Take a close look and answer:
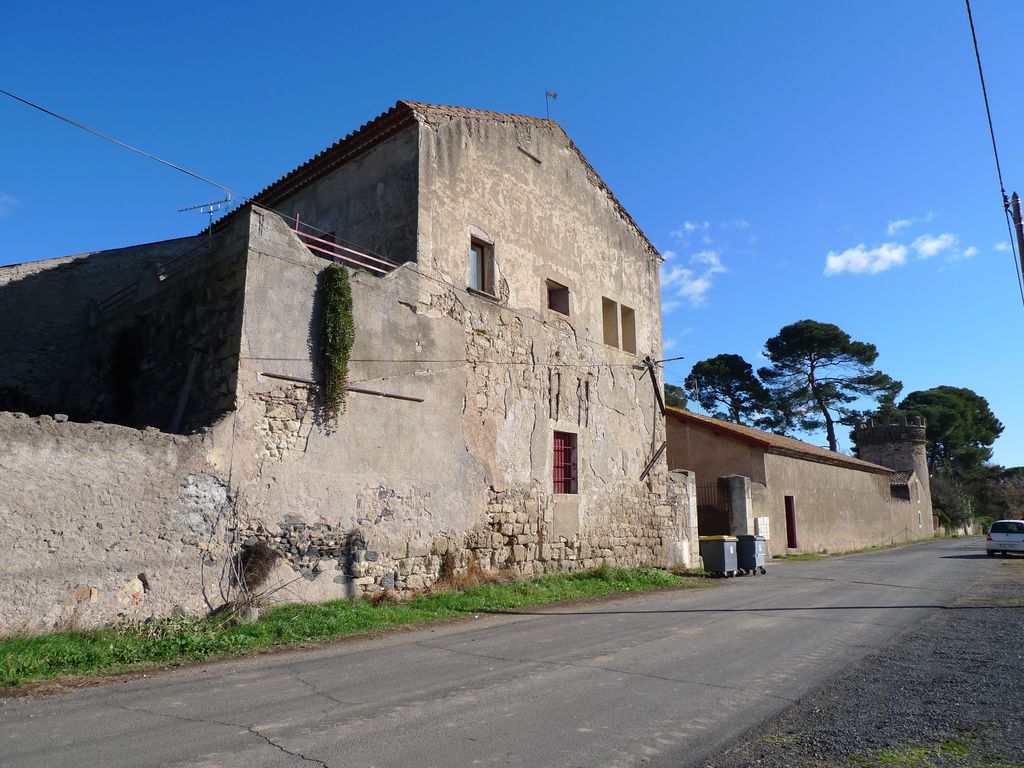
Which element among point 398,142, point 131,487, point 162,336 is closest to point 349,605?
point 131,487

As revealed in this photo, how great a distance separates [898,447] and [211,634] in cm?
4923

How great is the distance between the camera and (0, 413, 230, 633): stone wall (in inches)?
293

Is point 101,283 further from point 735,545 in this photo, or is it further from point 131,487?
point 735,545

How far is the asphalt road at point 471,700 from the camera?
432cm

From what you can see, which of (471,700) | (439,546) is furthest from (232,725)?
(439,546)

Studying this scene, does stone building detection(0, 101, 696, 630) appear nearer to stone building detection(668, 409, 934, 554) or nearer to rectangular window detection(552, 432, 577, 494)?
rectangular window detection(552, 432, 577, 494)

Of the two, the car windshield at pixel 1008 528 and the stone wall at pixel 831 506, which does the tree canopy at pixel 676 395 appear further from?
the car windshield at pixel 1008 528

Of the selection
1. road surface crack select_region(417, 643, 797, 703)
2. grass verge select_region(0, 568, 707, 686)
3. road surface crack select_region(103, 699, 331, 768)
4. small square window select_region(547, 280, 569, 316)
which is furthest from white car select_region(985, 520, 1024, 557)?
road surface crack select_region(103, 699, 331, 768)

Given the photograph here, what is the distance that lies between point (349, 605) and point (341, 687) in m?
4.35

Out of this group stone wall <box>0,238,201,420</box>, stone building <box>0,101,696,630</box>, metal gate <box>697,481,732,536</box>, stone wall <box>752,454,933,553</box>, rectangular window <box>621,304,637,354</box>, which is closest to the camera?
stone building <box>0,101,696,630</box>

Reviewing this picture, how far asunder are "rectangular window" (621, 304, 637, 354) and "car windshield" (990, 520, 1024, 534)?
1747 centimetres

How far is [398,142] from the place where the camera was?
1370 centimetres

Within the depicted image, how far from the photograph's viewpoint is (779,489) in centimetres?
2623

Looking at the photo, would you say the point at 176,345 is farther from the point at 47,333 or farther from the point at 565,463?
the point at 565,463
